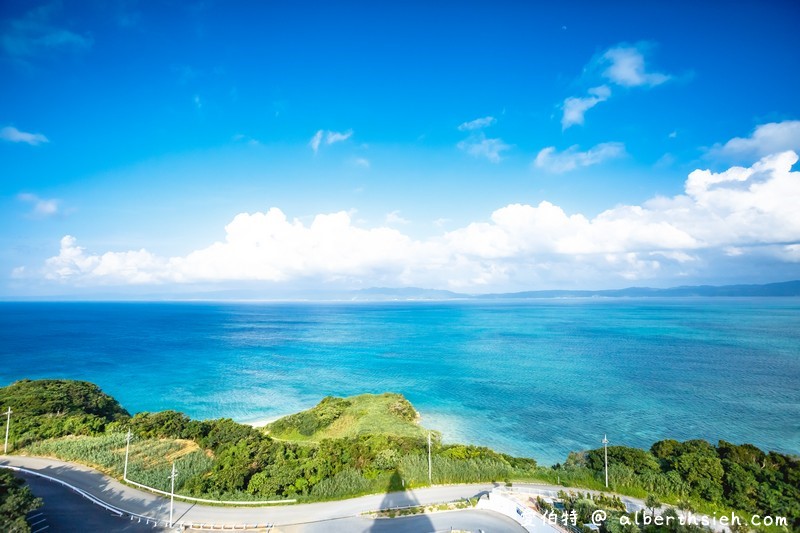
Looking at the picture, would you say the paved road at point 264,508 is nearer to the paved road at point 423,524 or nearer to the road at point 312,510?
the road at point 312,510

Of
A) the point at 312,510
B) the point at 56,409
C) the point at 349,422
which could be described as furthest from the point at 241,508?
the point at 56,409

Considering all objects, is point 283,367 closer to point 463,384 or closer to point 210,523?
point 463,384

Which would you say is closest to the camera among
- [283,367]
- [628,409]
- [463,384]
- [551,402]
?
[628,409]

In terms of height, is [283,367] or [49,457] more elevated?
[49,457]

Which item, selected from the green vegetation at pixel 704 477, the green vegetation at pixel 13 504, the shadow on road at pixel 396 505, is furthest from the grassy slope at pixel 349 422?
the green vegetation at pixel 13 504

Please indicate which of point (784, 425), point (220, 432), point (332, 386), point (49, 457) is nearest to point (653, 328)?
point (784, 425)

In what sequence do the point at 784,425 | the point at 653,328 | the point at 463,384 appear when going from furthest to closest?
1. the point at 653,328
2. the point at 463,384
3. the point at 784,425
